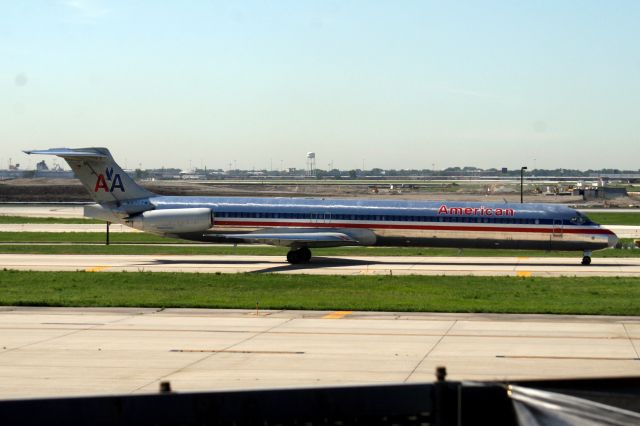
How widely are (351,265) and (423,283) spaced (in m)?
8.91

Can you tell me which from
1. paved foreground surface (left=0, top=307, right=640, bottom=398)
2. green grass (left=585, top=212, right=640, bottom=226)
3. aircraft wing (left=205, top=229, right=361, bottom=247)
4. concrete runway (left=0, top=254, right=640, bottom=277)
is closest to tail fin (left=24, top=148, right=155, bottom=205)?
concrete runway (left=0, top=254, right=640, bottom=277)

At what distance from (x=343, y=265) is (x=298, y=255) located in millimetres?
2293

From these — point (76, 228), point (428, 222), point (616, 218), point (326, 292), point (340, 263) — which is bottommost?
point (616, 218)

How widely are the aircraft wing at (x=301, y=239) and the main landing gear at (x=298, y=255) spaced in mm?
693

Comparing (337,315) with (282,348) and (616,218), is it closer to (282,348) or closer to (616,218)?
(282,348)

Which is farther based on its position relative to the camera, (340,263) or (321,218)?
(340,263)

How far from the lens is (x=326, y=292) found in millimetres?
29984

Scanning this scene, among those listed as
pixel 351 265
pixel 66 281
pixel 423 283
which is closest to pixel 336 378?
pixel 423 283


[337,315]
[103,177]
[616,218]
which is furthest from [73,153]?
[616,218]

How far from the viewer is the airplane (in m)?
40.6

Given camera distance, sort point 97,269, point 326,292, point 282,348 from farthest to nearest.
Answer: point 97,269 → point 326,292 → point 282,348

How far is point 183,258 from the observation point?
44.0 metres

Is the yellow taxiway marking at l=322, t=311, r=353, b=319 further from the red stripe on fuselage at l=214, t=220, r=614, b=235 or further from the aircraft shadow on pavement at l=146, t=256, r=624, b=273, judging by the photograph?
the red stripe on fuselage at l=214, t=220, r=614, b=235

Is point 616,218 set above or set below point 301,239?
below
